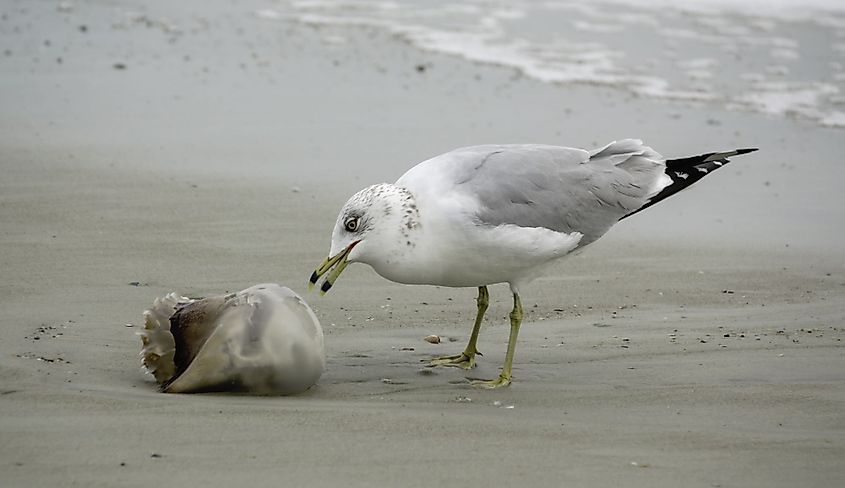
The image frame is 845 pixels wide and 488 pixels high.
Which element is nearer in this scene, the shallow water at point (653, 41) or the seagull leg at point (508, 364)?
the seagull leg at point (508, 364)

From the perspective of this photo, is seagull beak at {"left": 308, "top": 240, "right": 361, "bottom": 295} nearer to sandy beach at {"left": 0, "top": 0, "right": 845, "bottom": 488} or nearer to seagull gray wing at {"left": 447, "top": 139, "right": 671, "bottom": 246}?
sandy beach at {"left": 0, "top": 0, "right": 845, "bottom": 488}

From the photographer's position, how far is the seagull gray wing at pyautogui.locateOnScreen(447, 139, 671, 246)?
491 cm

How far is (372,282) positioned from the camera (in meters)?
6.04

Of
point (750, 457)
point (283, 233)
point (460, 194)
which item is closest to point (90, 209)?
point (283, 233)

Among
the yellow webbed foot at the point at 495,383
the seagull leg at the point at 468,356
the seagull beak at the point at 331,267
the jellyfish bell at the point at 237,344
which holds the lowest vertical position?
the yellow webbed foot at the point at 495,383

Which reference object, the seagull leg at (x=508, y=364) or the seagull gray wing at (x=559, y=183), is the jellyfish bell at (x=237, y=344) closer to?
the seagull leg at (x=508, y=364)

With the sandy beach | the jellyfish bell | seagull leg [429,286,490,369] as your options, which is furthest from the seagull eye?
seagull leg [429,286,490,369]

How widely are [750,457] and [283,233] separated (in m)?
3.35

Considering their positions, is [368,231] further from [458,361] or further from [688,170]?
[688,170]

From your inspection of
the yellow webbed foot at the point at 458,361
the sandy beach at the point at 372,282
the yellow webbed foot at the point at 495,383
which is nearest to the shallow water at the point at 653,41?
the sandy beach at the point at 372,282

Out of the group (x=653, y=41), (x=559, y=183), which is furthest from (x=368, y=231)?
(x=653, y=41)

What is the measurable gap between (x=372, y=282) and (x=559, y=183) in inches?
49.4

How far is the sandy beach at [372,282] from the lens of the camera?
12.4ft

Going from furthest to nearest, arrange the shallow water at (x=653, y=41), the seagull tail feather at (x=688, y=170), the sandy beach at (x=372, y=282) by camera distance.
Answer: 1. the shallow water at (x=653, y=41)
2. the seagull tail feather at (x=688, y=170)
3. the sandy beach at (x=372, y=282)
